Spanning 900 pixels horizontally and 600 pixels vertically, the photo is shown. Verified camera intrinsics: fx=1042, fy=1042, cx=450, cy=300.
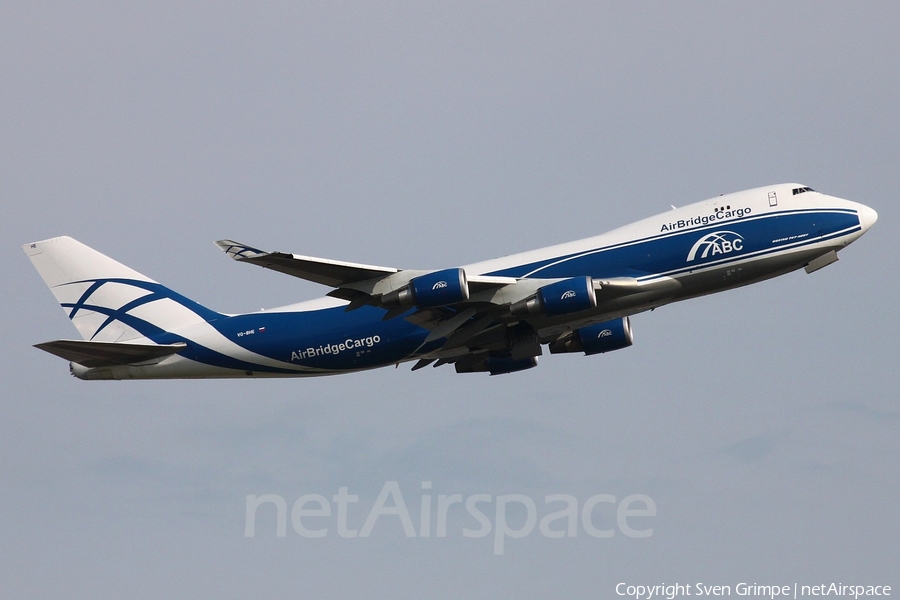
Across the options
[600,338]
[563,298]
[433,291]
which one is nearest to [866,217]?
[600,338]

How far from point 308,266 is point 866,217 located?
2219 cm

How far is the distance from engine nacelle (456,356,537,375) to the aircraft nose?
50.5 ft

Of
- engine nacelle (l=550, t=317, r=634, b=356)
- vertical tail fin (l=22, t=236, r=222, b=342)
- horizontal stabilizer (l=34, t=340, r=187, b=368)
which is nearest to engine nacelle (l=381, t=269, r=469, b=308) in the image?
engine nacelle (l=550, t=317, r=634, b=356)

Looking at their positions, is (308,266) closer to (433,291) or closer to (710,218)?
(433,291)

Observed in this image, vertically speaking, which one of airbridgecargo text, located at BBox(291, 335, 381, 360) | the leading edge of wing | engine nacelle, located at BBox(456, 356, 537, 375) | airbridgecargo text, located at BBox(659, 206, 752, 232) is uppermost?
the leading edge of wing

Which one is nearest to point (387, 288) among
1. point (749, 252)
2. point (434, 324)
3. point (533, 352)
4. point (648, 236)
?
point (434, 324)

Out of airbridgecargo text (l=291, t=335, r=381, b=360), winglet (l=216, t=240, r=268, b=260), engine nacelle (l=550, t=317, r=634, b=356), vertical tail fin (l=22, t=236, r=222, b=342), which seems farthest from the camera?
vertical tail fin (l=22, t=236, r=222, b=342)

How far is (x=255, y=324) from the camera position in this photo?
150 ft

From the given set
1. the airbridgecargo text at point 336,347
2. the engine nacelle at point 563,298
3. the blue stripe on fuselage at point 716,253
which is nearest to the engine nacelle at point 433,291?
the engine nacelle at point 563,298

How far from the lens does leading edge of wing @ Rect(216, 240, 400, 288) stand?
3769 centimetres

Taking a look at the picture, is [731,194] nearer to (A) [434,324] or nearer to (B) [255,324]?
(A) [434,324]

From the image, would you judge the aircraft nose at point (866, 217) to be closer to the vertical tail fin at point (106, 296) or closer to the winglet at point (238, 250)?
the winglet at point (238, 250)

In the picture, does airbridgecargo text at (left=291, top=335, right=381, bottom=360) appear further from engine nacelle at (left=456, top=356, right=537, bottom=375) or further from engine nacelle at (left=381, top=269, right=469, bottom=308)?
engine nacelle at (left=456, top=356, right=537, bottom=375)

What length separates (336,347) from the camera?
44.5 meters
